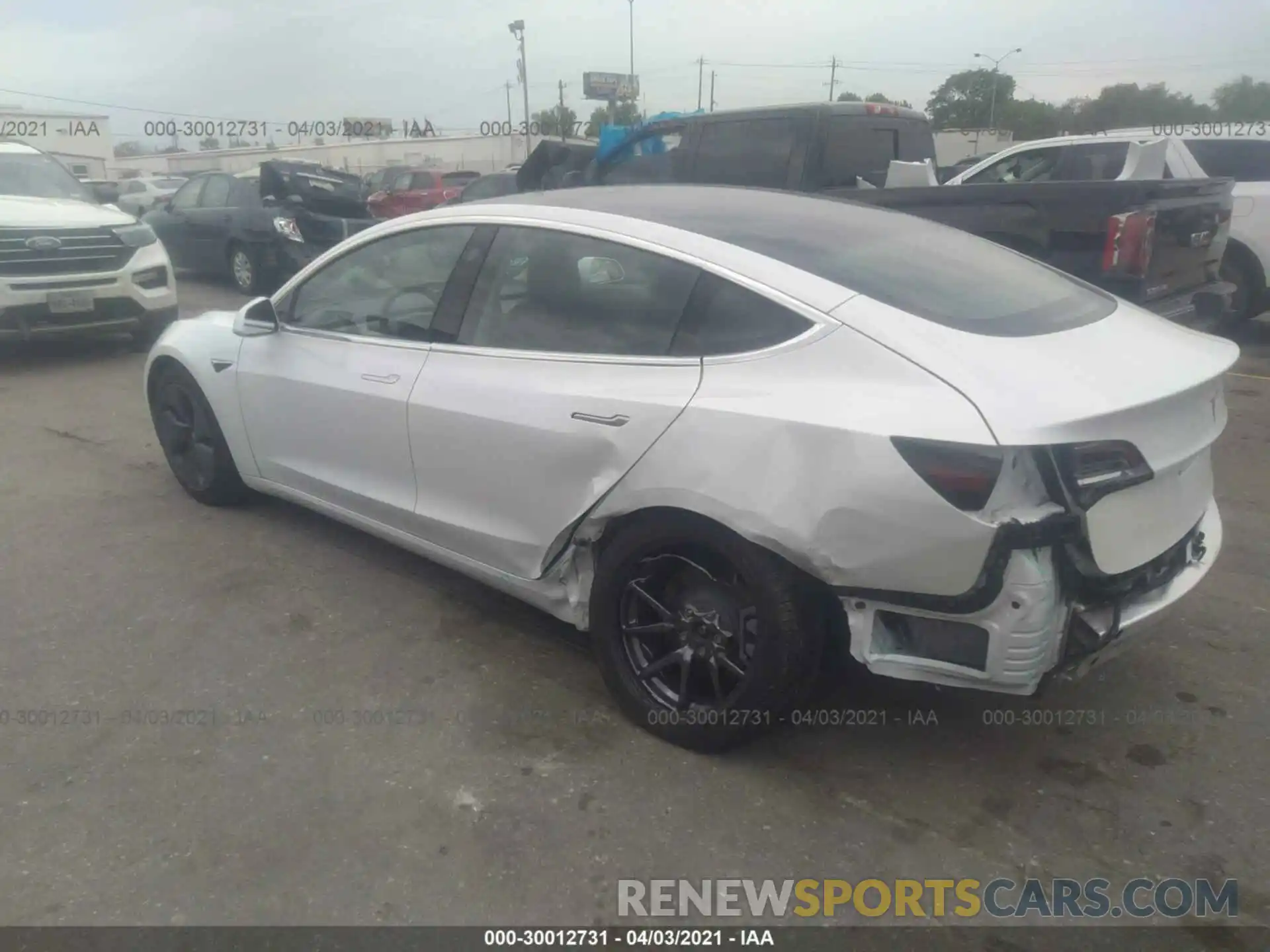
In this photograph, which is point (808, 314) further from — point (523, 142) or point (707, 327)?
point (523, 142)

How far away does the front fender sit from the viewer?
184 inches

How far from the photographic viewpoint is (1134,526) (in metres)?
2.65

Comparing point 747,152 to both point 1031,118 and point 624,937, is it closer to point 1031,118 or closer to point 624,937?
point 624,937

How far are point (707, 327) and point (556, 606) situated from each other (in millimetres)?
1097

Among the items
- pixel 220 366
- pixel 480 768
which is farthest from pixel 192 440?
pixel 480 768

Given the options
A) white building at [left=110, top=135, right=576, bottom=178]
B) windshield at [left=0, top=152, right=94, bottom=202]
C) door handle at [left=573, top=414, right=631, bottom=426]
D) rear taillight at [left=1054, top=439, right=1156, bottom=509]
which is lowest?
white building at [left=110, top=135, right=576, bottom=178]

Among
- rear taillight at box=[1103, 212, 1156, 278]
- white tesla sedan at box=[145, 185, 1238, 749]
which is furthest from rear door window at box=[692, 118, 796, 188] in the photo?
white tesla sedan at box=[145, 185, 1238, 749]

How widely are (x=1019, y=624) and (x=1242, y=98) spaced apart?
52.5 m

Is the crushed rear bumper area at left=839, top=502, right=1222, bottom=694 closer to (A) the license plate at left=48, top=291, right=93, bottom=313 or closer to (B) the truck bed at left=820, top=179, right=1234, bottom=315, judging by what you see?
(B) the truck bed at left=820, top=179, right=1234, bottom=315

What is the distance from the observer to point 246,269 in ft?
41.3

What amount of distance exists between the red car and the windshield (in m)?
9.58

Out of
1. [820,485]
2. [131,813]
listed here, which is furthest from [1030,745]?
[131,813]

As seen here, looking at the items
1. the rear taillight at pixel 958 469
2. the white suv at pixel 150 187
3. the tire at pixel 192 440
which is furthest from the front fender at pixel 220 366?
the white suv at pixel 150 187

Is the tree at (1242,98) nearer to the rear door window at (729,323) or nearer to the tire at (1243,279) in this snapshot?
the tire at (1243,279)
